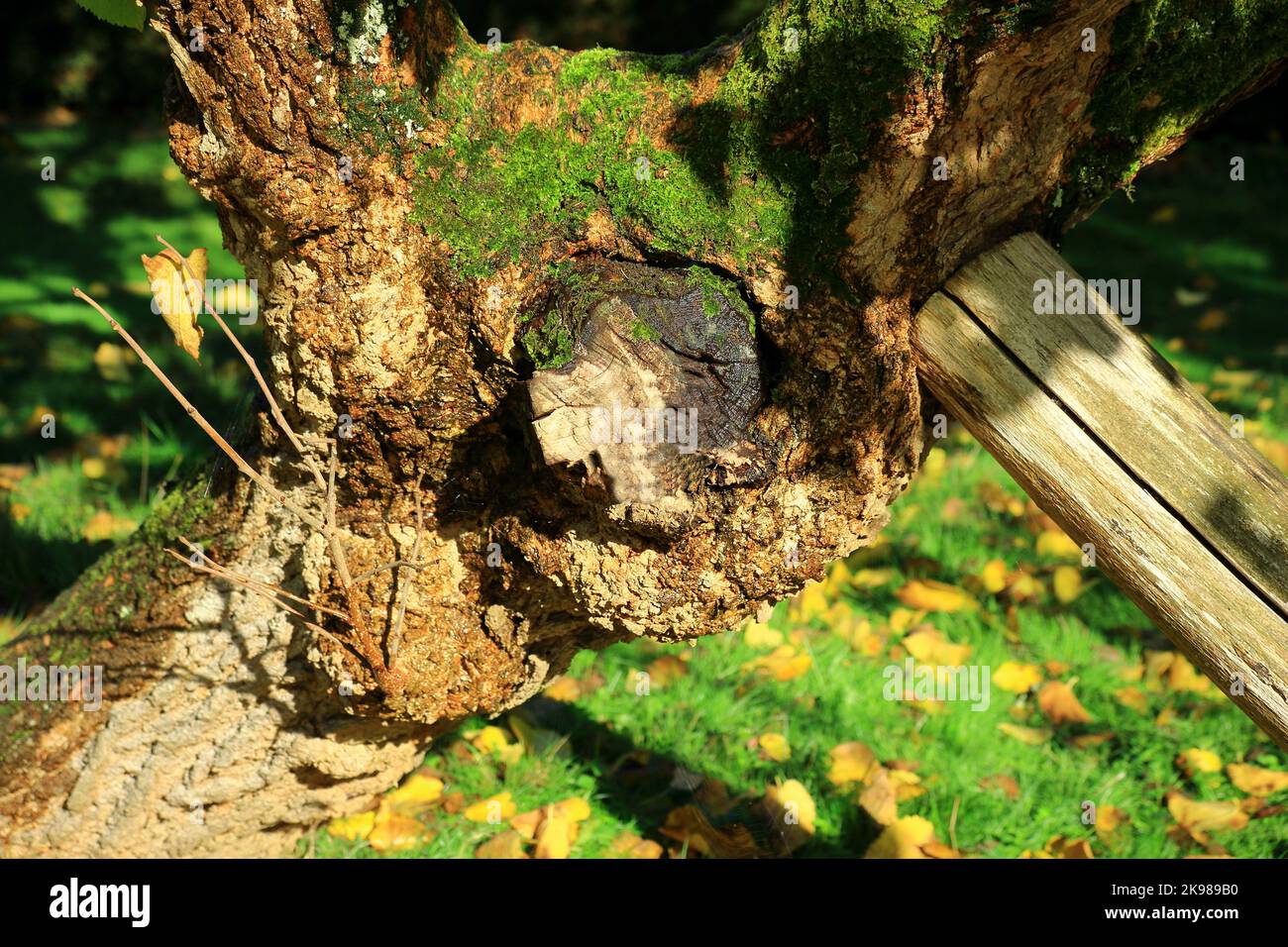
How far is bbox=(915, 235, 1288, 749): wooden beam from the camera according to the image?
1.68 meters

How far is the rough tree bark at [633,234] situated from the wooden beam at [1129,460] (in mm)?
94

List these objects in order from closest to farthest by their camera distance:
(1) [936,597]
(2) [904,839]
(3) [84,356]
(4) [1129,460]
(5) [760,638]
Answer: (4) [1129,460] < (2) [904,839] < (5) [760,638] < (1) [936,597] < (3) [84,356]

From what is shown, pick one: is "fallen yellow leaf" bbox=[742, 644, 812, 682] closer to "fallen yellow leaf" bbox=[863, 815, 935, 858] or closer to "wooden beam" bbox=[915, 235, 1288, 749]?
"fallen yellow leaf" bbox=[863, 815, 935, 858]

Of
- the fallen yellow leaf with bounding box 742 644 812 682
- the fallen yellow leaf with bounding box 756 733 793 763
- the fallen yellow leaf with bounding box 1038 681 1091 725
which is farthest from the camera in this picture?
the fallen yellow leaf with bounding box 742 644 812 682

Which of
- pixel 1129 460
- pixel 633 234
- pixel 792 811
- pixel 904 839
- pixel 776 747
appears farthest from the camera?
pixel 776 747

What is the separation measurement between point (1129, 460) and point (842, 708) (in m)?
1.63

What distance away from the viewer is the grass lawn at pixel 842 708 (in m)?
2.76

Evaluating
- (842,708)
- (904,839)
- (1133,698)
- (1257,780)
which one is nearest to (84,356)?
(842,708)

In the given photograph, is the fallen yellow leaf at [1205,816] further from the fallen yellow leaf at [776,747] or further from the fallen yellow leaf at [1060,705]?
the fallen yellow leaf at [776,747]

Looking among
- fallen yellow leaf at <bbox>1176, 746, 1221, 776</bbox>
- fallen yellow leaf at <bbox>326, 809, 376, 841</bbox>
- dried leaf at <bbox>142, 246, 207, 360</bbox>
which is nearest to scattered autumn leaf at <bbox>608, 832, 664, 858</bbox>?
fallen yellow leaf at <bbox>326, 809, 376, 841</bbox>

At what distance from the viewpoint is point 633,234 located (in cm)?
183

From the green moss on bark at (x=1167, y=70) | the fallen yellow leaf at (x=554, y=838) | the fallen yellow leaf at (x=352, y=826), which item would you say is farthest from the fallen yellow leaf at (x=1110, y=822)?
the fallen yellow leaf at (x=352, y=826)

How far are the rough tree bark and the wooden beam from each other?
94 millimetres

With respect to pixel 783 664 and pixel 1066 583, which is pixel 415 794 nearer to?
Answer: pixel 783 664
